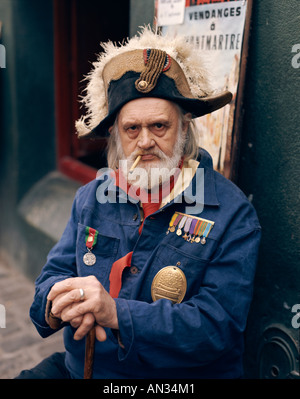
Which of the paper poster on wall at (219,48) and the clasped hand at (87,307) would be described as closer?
the clasped hand at (87,307)

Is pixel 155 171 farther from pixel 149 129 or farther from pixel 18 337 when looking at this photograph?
pixel 18 337

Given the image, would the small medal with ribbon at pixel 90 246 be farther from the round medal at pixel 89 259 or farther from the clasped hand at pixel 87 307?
the clasped hand at pixel 87 307

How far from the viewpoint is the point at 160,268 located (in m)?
1.83

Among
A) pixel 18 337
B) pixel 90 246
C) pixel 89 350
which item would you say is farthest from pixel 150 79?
pixel 18 337

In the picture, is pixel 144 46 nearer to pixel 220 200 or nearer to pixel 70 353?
pixel 220 200

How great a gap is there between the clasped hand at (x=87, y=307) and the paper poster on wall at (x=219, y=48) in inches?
47.1

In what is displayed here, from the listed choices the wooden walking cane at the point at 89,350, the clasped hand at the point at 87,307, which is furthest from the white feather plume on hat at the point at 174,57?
the wooden walking cane at the point at 89,350

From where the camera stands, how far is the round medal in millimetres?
1971

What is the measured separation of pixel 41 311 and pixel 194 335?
707 millimetres

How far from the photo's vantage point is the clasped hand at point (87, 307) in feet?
5.16

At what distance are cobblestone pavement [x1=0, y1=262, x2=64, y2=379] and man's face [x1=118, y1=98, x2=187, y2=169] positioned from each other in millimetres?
2105

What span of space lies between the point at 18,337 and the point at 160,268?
2.28 metres

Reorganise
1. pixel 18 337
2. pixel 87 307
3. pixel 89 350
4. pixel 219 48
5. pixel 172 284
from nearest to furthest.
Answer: pixel 87 307, pixel 89 350, pixel 172 284, pixel 219 48, pixel 18 337
